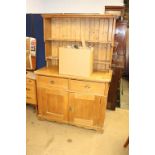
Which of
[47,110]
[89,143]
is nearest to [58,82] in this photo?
[47,110]

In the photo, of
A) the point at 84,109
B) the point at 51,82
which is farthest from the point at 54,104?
the point at 84,109

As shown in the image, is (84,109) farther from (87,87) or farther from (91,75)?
(91,75)

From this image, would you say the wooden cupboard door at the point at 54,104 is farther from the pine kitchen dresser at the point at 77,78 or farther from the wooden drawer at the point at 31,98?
the wooden drawer at the point at 31,98

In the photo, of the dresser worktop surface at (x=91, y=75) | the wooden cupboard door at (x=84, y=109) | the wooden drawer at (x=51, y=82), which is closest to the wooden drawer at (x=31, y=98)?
the wooden drawer at (x=51, y=82)

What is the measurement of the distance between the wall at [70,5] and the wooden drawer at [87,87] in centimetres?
200

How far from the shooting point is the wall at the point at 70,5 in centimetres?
372

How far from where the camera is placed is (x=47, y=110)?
275 centimetres

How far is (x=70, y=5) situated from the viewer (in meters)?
A: 4.01

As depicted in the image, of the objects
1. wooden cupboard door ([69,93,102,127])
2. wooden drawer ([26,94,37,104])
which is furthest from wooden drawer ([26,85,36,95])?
wooden cupboard door ([69,93,102,127])

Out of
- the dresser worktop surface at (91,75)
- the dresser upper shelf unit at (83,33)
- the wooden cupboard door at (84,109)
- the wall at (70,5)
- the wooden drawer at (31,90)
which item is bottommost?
the wooden cupboard door at (84,109)

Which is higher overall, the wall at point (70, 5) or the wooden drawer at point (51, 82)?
the wall at point (70, 5)

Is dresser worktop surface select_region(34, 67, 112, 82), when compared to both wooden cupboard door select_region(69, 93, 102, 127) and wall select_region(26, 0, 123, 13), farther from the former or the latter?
wall select_region(26, 0, 123, 13)

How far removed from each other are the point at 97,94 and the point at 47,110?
0.84 meters
